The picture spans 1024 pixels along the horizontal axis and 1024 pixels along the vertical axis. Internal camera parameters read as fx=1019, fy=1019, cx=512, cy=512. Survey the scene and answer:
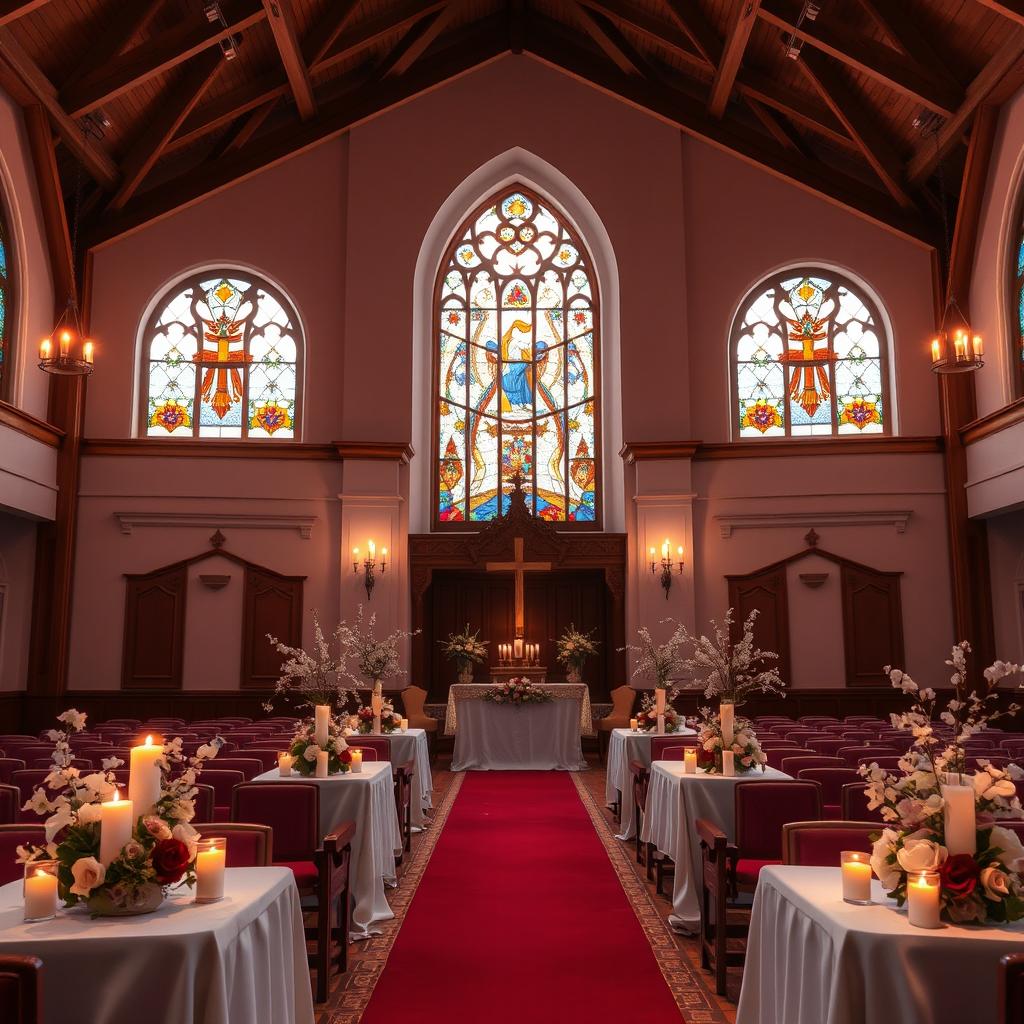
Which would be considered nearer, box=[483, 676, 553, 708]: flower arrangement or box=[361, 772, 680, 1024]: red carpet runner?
box=[361, 772, 680, 1024]: red carpet runner

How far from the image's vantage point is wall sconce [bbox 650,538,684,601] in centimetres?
1548

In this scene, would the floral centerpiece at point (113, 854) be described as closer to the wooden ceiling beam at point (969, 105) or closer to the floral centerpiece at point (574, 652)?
the floral centerpiece at point (574, 652)

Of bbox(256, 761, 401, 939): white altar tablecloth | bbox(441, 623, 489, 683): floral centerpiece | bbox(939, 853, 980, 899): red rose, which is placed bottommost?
bbox(256, 761, 401, 939): white altar tablecloth

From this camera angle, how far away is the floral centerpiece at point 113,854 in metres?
3.14

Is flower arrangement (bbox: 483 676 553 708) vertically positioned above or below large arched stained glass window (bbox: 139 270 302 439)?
below

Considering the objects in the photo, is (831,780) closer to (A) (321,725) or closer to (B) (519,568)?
(A) (321,725)

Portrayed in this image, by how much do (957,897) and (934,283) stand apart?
48.1ft

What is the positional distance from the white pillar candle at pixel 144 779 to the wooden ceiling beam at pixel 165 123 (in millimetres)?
12827

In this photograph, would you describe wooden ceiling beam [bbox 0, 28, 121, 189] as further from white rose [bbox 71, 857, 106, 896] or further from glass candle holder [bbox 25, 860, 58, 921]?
white rose [bbox 71, 857, 106, 896]

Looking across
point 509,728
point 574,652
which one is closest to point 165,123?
point 574,652

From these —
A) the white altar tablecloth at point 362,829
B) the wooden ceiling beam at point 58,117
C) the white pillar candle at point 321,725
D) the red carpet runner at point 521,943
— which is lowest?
the red carpet runner at point 521,943

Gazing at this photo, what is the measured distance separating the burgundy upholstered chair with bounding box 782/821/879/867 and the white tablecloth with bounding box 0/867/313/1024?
2.35m

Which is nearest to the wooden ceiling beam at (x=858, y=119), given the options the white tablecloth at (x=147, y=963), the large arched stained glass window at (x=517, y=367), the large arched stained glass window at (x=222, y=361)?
the large arched stained glass window at (x=517, y=367)

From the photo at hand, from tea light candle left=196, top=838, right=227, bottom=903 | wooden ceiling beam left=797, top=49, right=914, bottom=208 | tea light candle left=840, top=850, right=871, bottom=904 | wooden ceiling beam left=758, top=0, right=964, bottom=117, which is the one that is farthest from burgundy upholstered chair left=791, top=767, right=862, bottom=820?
wooden ceiling beam left=797, top=49, right=914, bottom=208
